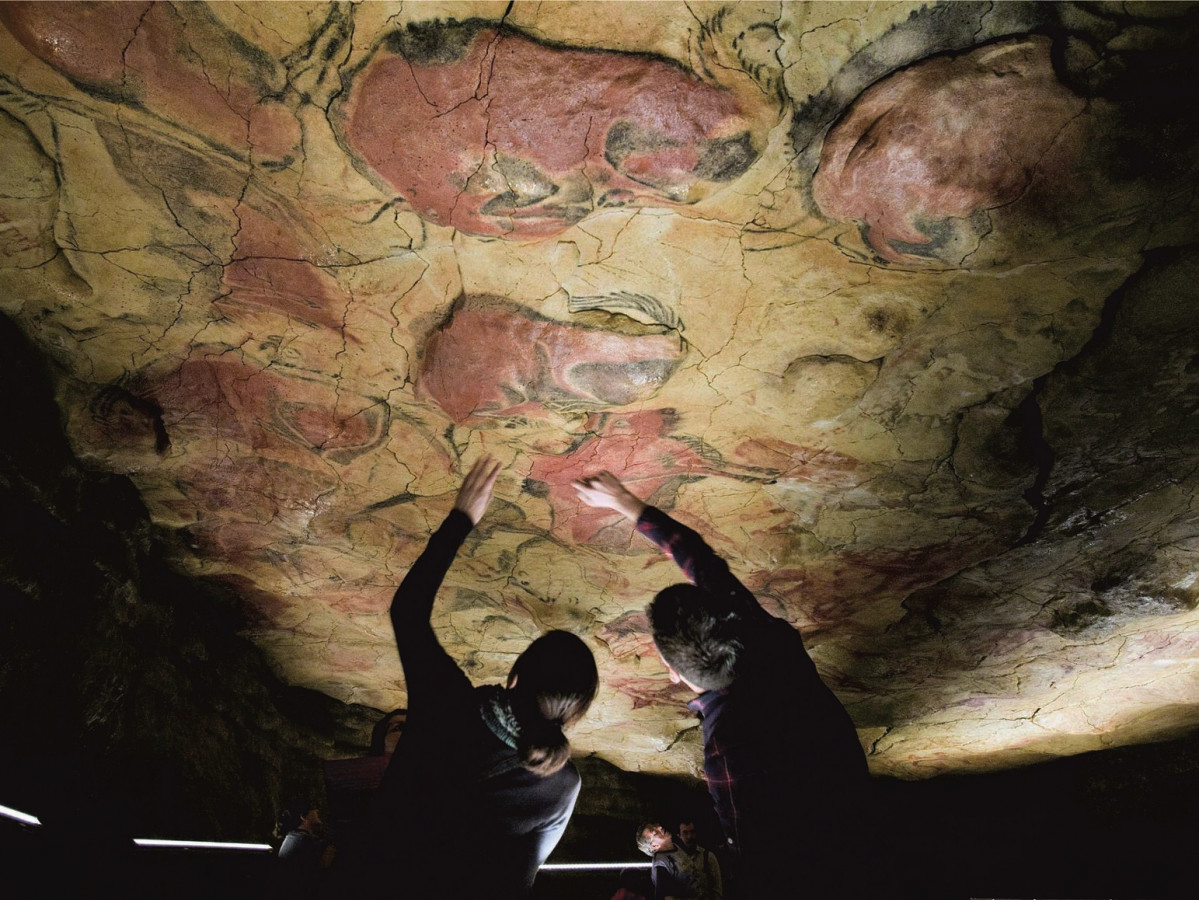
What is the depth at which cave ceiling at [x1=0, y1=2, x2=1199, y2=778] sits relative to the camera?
1.17 meters

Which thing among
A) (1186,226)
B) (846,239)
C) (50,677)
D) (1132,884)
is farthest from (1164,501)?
(50,677)

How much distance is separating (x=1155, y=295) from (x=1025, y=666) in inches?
95.9

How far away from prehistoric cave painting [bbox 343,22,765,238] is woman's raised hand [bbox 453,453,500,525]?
72 cm

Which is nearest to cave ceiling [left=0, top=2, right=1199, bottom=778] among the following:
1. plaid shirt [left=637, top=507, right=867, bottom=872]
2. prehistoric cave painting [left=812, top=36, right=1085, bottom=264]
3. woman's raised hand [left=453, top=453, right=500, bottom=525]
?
prehistoric cave painting [left=812, top=36, right=1085, bottom=264]

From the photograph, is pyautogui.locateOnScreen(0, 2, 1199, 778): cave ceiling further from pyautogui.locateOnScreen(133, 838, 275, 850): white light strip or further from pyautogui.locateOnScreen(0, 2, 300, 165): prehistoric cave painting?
pyautogui.locateOnScreen(133, 838, 275, 850): white light strip

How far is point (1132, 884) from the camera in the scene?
12.7 ft

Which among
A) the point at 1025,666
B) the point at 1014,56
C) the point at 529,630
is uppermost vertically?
the point at 1014,56

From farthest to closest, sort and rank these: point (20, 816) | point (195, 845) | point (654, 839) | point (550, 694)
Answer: point (654, 839) < point (195, 845) < point (20, 816) < point (550, 694)

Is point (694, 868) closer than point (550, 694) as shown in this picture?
No

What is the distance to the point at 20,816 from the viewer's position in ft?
4.54

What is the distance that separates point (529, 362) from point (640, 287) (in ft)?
1.39

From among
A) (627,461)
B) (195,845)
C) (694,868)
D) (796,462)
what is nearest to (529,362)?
(627,461)

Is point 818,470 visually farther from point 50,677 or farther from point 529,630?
point 50,677

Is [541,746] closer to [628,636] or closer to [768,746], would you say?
[768,746]
